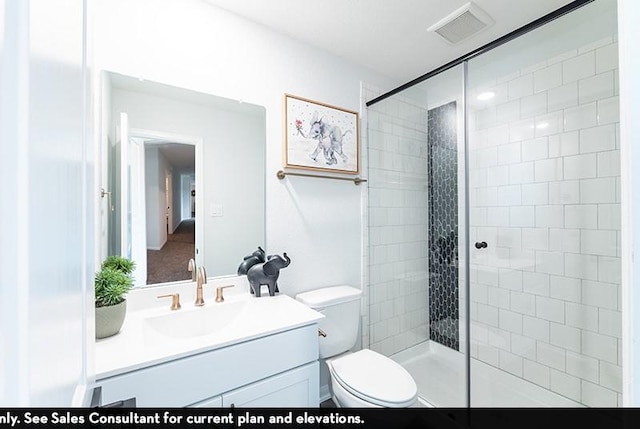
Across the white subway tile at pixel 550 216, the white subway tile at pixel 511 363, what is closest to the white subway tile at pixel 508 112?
the white subway tile at pixel 550 216

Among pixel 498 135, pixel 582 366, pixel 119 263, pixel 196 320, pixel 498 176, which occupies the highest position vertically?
pixel 498 135

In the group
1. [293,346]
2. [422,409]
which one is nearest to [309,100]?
[293,346]

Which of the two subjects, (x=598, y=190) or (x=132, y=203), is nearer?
(x=132, y=203)

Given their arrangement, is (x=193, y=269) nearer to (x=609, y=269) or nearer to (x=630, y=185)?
(x=630, y=185)

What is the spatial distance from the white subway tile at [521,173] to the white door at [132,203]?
2249 mm

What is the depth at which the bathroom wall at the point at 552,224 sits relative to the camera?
153 cm

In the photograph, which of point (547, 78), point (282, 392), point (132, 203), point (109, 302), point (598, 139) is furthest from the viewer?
point (547, 78)

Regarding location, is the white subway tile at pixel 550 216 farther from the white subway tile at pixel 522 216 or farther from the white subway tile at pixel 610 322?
the white subway tile at pixel 610 322

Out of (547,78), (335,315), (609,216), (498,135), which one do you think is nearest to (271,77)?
(335,315)

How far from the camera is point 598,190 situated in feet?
5.13

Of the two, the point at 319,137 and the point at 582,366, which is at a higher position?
the point at 319,137

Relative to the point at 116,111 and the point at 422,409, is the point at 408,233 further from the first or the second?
the point at 116,111

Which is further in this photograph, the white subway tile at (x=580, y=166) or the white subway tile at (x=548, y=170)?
the white subway tile at (x=548, y=170)

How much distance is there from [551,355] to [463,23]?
2.09 metres
